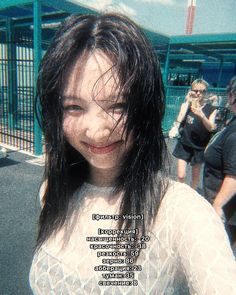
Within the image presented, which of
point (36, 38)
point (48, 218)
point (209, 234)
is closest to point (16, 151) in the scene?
point (36, 38)

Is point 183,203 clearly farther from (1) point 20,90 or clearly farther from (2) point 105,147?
(1) point 20,90

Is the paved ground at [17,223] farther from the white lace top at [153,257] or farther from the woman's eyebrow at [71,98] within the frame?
the woman's eyebrow at [71,98]

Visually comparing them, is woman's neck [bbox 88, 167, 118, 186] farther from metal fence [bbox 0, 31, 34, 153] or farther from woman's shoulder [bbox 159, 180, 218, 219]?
metal fence [bbox 0, 31, 34, 153]

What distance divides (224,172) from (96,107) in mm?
1488

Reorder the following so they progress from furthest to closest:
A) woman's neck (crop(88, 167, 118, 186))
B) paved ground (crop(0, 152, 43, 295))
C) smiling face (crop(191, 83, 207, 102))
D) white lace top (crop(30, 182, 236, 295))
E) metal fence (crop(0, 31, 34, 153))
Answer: metal fence (crop(0, 31, 34, 153)) < smiling face (crop(191, 83, 207, 102)) < paved ground (crop(0, 152, 43, 295)) < woman's neck (crop(88, 167, 118, 186)) < white lace top (crop(30, 182, 236, 295))

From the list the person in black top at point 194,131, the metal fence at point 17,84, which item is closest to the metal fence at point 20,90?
the metal fence at point 17,84

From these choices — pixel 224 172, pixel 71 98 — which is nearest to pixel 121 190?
pixel 71 98

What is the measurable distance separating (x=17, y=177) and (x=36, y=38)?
101 inches

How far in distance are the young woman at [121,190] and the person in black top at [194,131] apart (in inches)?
111

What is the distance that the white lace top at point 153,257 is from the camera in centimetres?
67

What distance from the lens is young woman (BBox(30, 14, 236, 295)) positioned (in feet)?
2.32

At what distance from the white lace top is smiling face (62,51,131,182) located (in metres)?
0.20

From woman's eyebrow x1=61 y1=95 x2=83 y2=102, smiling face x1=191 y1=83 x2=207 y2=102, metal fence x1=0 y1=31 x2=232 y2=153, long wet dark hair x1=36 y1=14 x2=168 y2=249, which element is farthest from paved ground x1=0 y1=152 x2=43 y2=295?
smiling face x1=191 y1=83 x2=207 y2=102

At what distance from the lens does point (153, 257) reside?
2.44 feet
